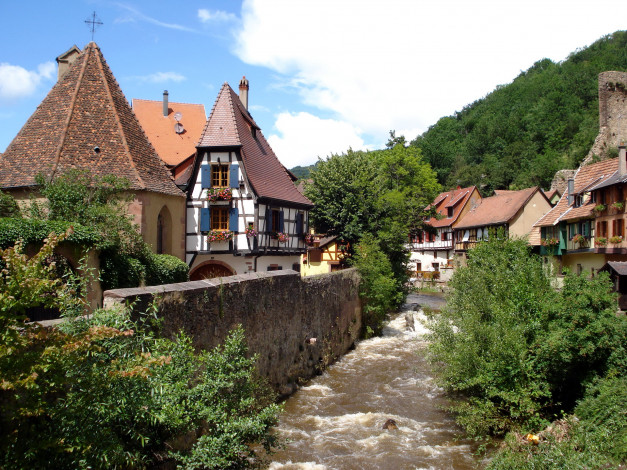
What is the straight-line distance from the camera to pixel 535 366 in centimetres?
1204

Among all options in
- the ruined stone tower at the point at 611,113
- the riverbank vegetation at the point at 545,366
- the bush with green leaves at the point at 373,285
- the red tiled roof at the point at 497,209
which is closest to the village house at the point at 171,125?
the bush with green leaves at the point at 373,285

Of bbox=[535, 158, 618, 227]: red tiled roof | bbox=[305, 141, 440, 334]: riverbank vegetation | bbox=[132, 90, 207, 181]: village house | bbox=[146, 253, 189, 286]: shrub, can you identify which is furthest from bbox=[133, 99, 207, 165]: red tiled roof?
bbox=[535, 158, 618, 227]: red tiled roof

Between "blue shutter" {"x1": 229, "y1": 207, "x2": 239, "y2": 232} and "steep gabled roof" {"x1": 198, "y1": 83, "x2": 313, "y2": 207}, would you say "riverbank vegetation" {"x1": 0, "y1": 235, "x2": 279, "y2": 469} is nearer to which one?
"blue shutter" {"x1": 229, "y1": 207, "x2": 239, "y2": 232}

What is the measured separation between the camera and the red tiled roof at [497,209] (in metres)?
45.8

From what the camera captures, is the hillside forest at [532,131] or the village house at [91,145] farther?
the hillside forest at [532,131]

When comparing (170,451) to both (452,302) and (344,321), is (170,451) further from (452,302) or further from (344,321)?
(344,321)

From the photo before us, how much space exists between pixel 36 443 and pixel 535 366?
10.2m

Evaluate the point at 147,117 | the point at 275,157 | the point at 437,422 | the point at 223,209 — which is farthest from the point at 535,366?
the point at 147,117

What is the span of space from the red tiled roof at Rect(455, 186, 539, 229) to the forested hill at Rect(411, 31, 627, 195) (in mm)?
15490

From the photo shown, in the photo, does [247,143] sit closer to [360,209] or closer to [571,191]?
[360,209]

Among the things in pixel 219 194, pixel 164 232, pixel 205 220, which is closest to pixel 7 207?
pixel 164 232

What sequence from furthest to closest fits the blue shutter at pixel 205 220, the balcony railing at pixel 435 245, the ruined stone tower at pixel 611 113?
the balcony railing at pixel 435 245, the ruined stone tower at pixel 611 113, the blue shutter at pixel 205 220

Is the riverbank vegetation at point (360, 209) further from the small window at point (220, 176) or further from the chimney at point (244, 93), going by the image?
the small window at point (220, 176)

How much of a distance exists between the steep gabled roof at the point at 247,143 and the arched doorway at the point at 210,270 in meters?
3.73
